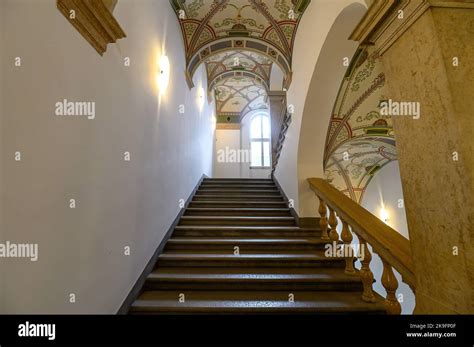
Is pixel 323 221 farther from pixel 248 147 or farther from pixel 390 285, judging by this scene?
pixel 248 147

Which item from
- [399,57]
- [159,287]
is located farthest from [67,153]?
[399,57]

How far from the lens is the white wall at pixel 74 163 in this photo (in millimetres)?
944

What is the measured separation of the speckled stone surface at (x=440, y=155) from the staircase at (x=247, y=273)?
42.0 inches

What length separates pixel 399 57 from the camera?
1.15 m

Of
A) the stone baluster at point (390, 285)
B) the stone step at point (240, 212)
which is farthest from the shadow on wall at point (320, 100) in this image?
the stone baluster at point (390, 285)

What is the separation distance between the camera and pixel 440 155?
0.95 metres

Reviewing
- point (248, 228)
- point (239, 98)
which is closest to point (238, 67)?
point (239, 98)

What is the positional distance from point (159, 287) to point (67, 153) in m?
1.52

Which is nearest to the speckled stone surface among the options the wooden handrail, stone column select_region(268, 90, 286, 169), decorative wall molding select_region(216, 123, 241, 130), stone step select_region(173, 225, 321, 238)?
the wooden handrail

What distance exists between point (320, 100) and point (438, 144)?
2296 millimetres

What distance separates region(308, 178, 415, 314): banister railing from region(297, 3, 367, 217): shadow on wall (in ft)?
1.30

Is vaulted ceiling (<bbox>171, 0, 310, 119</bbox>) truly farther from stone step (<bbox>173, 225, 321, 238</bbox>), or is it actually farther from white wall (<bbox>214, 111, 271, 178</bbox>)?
white wall (<bbox>214, 111, 271, 178</bbox>)

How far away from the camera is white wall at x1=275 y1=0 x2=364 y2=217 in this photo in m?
2.69

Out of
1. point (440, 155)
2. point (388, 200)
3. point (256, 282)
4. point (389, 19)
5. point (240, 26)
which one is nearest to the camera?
point (440, 155)
